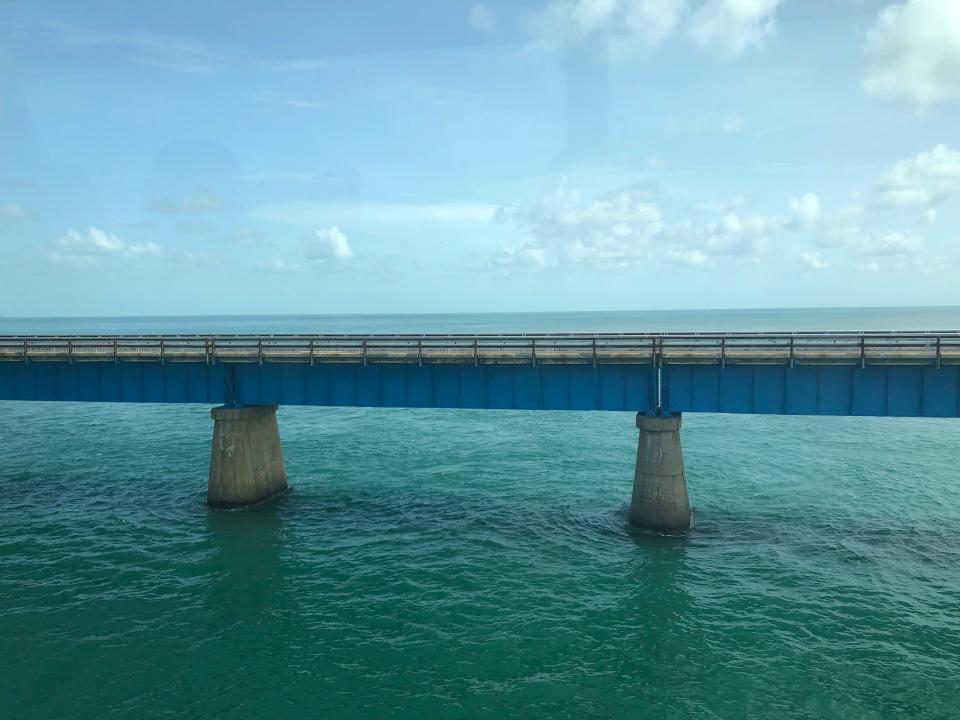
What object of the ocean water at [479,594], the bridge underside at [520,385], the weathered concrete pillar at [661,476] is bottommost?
the ocean water at [479,594]

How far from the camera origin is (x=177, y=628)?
65.6ft

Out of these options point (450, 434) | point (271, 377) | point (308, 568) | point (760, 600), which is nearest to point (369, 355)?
point (271, 377)

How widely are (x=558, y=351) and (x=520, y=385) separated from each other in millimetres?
2603

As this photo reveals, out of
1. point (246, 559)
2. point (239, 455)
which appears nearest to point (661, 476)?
point (246, 559)

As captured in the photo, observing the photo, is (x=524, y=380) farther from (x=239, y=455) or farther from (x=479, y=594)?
(x=239, y=455)

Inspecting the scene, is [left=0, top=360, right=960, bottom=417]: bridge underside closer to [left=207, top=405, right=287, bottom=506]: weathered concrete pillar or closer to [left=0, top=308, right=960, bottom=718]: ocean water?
[left=207, top=405, right=287, bottom=506]: weathered concrete pillar

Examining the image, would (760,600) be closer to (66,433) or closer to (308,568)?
(308,568)

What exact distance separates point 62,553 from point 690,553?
2818 centimetres

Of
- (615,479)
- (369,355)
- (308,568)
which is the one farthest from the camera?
(615,479)

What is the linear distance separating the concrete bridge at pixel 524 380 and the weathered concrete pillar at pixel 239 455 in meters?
0.06

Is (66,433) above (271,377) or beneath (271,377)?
beneath

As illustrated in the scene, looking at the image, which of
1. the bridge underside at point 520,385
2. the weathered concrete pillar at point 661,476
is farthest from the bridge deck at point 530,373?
the weathered concrete pillar at point 661,476

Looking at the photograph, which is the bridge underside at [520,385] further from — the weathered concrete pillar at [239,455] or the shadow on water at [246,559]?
the shadow on water at [246,559]

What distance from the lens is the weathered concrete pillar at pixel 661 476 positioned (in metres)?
27.2
